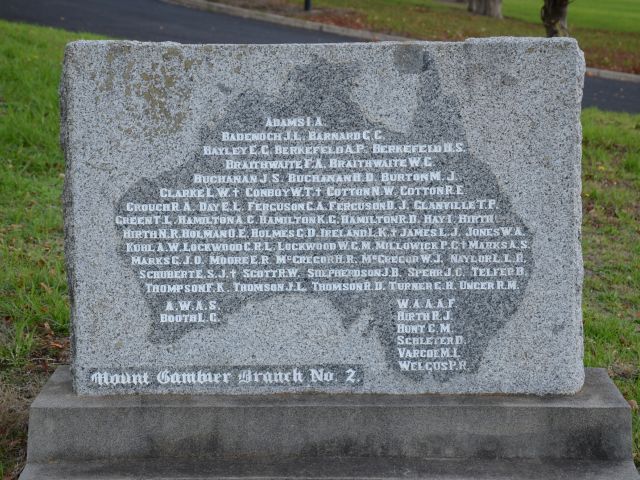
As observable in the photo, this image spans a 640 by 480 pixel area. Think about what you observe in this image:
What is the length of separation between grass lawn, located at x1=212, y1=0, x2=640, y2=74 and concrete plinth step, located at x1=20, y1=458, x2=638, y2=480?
516 inches

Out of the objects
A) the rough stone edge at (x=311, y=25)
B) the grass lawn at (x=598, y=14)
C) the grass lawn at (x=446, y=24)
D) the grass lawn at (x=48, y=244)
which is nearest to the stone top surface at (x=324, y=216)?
the grass lawn at (x=48, y=244)

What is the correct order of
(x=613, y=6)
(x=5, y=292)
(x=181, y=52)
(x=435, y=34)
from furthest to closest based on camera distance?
(x=613, y=6) < (x=435, y=34) < (x=5, y=292) < (x=181, y=52)

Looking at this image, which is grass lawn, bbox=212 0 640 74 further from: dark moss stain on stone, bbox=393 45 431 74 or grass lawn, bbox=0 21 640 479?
dark moss stain on stone, bbox=393 45 431 74

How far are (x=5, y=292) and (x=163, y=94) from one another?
2.05m

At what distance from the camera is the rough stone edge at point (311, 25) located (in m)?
14.4

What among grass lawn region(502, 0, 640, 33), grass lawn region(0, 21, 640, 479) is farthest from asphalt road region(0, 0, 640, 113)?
grass lawn region(502, 0, 640, 33)

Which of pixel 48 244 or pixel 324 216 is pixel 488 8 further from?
pixel 324 216

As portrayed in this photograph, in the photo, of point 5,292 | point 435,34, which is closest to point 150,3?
point 435,34

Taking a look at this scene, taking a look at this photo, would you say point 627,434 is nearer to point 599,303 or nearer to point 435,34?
point 599,303

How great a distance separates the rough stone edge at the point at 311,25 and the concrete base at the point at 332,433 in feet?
38.3

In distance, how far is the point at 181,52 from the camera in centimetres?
311

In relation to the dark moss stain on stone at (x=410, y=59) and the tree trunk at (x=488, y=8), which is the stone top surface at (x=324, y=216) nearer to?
the dark moss stain on stone at (x=410, y=59)

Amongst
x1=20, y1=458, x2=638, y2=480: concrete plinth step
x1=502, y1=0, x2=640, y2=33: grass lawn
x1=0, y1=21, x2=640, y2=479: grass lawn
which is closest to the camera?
x1=20, y1=458, x2=638, y2=480: concrete plinth step

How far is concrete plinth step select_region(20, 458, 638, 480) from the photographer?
3062mm
